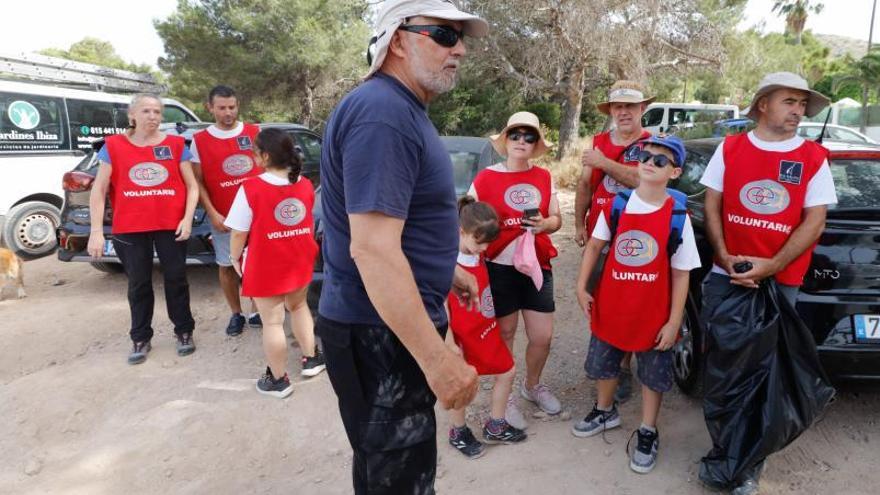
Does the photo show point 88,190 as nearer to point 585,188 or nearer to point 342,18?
point 585,188

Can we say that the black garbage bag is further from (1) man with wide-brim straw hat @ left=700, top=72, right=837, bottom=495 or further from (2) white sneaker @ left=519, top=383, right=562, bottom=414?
(2) white sneaker @ left=519, top=383, right=562, bottom=414

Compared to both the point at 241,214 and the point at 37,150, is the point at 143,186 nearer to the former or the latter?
the point at 241,214

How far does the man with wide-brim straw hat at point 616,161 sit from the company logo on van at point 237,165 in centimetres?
263

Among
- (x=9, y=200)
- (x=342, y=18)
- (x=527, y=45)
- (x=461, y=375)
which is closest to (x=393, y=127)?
(x=461, y=375)

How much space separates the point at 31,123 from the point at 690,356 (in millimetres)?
8235

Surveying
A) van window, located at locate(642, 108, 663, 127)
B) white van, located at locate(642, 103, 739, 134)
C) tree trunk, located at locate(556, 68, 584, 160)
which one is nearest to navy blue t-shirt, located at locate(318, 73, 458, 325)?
tree trunk, located at locate(556, 68, 584, 160)

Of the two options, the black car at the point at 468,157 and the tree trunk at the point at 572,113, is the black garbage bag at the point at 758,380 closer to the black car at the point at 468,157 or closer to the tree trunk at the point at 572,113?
the black car at the point at 468,157

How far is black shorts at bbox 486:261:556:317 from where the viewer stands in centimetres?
300

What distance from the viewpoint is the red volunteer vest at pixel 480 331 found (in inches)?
105

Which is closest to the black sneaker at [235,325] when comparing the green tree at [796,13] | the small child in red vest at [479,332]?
the small child in red vest at [479,332]

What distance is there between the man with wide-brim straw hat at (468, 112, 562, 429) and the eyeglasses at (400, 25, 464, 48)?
1.50 meters

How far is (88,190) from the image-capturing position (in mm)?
5184

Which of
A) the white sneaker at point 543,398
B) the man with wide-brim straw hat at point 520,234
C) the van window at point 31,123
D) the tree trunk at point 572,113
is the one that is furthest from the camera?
the tree trunk at point 572,113

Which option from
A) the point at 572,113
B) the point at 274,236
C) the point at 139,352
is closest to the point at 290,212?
the point at 274,236
